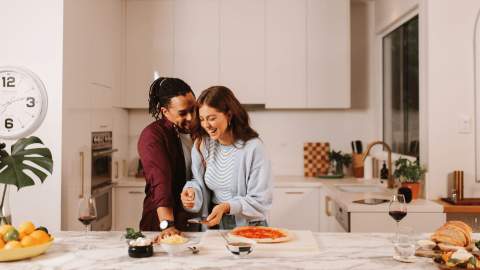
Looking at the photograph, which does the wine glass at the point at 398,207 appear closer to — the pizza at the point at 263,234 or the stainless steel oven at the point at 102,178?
the pizza at the point at 263,234

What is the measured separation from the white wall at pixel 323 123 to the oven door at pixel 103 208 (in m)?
0.82

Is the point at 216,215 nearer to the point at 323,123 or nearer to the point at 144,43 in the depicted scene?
the point at 144,43

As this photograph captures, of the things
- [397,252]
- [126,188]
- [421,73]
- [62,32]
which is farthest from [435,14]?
[126,188]

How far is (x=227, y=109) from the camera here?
2.41m

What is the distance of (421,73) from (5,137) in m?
2.92

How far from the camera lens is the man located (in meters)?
2.46

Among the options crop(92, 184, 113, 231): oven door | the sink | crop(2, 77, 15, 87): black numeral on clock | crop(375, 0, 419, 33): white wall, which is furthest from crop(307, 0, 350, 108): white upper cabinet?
crop(2, 77, 15, 87): black numeral on clock

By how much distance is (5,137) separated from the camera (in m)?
3.33

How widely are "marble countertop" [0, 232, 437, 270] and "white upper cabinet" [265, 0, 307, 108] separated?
2748 millimetres

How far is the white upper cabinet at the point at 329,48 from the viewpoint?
15.6 feet

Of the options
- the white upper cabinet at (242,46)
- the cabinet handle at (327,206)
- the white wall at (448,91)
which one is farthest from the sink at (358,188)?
the white upper cabinet at (242,46)

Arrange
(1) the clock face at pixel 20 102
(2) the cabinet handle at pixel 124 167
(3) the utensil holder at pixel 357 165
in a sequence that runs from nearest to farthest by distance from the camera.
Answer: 1. (1) the clock face at pixel 20 102
2. (3) the utensil holder at pixel 357 165
3. (2) the cabinet handle at pixel 124 167

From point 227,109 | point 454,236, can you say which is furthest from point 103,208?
point 454,236

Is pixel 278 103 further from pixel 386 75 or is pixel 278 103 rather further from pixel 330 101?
pixel 386 75
